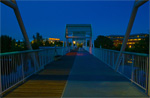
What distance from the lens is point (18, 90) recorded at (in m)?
3.84

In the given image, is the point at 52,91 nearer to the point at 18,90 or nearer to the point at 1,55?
the point at 18,90


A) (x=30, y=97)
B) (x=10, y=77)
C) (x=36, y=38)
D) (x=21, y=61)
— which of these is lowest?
(x=30, y=97)

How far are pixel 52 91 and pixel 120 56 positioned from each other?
11.8ft

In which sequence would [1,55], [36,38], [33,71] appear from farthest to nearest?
[36,38] < [33,71] < [1,55]

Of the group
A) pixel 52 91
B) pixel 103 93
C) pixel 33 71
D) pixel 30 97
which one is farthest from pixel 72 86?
pixel 33 71

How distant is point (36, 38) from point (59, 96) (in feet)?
368

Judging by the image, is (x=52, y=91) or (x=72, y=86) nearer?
(x=52, y=91)

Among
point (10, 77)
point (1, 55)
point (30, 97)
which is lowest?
point (30, 97)

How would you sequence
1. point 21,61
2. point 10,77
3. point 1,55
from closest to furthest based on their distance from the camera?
point 1,55 < point 10,77 < point 21,61

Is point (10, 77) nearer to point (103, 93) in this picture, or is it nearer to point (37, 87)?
point (37, 87)

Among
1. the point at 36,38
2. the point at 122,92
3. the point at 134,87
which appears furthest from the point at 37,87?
the point at 36,38

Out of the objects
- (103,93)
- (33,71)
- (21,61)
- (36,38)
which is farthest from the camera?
(36,38)

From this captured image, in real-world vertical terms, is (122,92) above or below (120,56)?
below

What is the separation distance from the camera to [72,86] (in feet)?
13.8
